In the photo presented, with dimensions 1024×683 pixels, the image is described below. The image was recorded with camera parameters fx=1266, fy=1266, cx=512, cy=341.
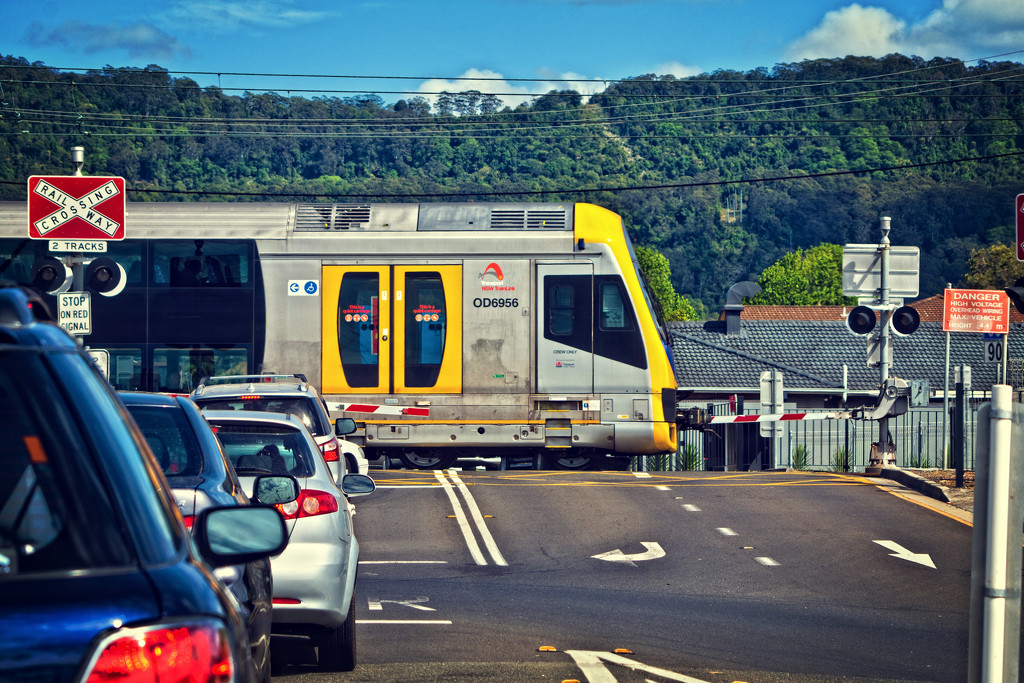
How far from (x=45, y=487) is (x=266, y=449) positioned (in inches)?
220

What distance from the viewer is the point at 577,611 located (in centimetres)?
957

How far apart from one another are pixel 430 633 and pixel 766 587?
349 centimetres

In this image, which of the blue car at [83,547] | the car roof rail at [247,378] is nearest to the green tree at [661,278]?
the car roof rail at [247,378]

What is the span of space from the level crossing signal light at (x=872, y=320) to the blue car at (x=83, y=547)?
16886mm

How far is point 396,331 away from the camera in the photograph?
1867cm

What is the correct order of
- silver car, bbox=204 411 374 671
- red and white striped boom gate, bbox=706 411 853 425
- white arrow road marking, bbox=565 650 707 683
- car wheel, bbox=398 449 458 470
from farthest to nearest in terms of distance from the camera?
red and white striped boom gate, bbox=706 411 853 425 < car wheel, bbox=398 449 458 470 < white arrow road marking, bbox=565 650 707 683 < silver car, bbox=204 411 374 671

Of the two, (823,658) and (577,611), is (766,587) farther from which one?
(823,658)

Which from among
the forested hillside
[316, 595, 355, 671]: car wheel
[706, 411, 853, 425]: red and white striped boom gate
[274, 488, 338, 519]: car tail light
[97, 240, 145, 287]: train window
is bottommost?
[316, 595, 355, 671]: car wheel

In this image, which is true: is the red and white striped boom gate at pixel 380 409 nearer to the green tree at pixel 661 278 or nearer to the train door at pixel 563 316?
the train door at pixel 563 316

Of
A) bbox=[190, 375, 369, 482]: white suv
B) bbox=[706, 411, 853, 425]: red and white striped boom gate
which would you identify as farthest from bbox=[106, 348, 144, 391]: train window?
bbox=[706, 411, 853, 425]: red and white striped boom gate

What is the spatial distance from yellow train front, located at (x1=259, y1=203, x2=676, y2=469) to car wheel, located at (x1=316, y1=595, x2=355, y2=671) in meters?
Result: 11.3

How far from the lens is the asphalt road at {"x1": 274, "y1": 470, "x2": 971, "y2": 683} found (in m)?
7.74

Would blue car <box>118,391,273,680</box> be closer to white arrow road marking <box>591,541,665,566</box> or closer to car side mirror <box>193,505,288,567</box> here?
car side mirror <box>193,505,288,567</box>

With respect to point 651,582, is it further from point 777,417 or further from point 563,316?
point 777,417
